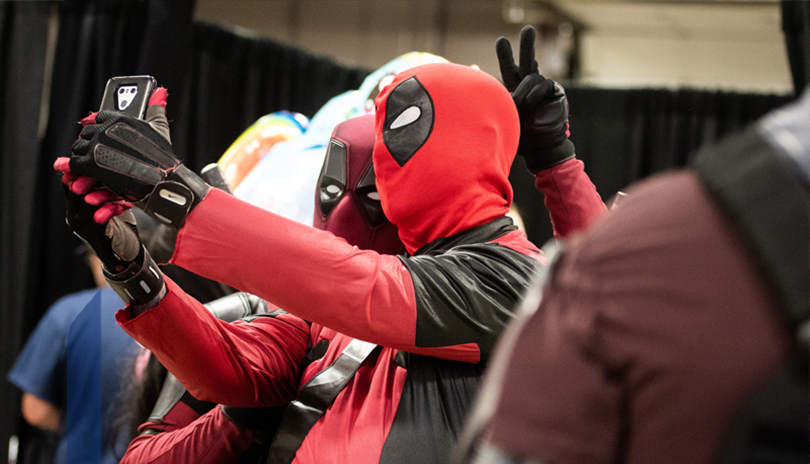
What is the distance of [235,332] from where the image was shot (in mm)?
915

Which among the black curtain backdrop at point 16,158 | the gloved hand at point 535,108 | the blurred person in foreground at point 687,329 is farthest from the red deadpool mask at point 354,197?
the black curtain backdrop at point 16,158

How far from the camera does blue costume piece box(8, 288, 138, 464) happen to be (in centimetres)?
129

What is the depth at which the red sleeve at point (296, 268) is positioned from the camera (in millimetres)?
657

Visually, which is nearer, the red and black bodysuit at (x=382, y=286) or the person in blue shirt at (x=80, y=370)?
the red and black bodysuit at (x=382, y=286)

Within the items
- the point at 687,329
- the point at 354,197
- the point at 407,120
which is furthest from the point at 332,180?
the point at 687,329

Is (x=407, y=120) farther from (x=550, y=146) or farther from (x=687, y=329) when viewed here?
(x=687, y=329)

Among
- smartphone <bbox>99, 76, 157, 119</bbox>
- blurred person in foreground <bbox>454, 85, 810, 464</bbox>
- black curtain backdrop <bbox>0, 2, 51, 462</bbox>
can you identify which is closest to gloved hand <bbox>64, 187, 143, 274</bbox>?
smartphone <bbox>99, 76, 157, 119</bbox>

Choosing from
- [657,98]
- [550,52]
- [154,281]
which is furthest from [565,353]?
→ [550,52]

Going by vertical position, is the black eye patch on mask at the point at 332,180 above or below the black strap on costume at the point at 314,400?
above

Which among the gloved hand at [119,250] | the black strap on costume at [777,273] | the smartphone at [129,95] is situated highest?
the black strap on costume at [777,273]

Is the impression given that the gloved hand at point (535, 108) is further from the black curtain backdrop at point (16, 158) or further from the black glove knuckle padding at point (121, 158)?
the black curtain backdrop at point (16, 158)

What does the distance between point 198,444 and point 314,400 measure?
20cm

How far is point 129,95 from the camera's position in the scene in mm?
765

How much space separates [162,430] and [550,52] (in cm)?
306
